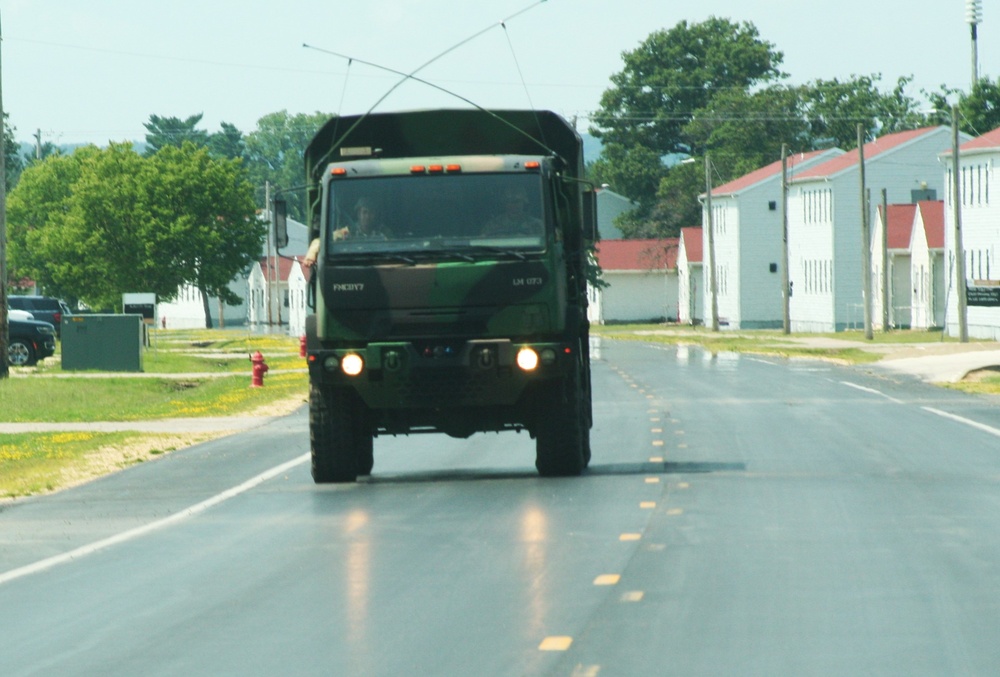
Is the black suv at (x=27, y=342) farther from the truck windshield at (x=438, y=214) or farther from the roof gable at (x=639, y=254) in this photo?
the roof gable at (x=639, y=254)

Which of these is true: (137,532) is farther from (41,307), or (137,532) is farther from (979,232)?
(41,307)

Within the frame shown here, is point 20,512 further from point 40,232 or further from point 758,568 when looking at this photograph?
point 40,232

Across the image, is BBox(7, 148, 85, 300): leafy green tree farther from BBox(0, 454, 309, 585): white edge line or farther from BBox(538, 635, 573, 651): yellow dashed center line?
BBox(538, 635, 573, 651): yellow dashed center line

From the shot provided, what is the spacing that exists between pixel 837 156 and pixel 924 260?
18.7 metres

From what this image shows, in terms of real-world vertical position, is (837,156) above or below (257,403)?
above

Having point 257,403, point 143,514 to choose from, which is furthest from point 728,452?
point 257,403

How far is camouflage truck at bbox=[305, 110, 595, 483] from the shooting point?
1531cm

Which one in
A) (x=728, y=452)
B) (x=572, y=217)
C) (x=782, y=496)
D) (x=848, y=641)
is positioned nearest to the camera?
(x=848, y=641)

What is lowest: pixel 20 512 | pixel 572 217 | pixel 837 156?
pixel 20 512

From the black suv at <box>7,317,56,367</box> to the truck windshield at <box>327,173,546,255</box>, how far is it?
34577 mm

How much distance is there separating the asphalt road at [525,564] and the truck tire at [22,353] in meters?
28.7

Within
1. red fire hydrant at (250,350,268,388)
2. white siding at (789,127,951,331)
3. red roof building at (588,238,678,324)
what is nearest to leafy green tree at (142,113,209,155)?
red roof building at (588,238,678,324)

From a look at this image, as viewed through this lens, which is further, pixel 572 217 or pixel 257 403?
pixel 257 403

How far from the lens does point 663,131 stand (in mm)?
128125
